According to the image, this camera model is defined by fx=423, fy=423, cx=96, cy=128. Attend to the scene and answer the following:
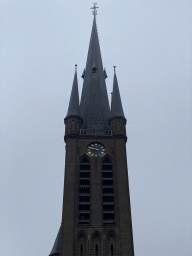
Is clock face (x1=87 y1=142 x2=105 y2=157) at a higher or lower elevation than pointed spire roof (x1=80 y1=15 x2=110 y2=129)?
lower

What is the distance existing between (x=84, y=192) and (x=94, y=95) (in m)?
17.6

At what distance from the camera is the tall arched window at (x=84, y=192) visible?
46.4 meters

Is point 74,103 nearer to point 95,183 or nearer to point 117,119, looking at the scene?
point 117,119

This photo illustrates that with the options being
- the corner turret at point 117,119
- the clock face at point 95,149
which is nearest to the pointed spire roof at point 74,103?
the corner turret at point 117,119

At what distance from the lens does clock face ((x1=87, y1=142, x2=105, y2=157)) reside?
5144 cm

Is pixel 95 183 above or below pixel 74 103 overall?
below

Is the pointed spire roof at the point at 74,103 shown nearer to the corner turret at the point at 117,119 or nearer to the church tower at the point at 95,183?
the church tower at the point at 95,183

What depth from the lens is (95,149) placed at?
52062 millimetres

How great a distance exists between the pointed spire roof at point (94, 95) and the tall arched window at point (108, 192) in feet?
24.4

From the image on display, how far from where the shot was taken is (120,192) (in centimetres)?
4809

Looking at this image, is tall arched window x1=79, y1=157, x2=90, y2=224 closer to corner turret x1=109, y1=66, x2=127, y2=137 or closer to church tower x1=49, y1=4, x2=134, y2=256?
church tower x1=49, y1=4, x2=134, y2=256

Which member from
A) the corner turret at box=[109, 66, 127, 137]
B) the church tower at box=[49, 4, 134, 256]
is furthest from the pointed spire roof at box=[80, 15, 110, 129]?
the corner turret at box=[109, 66, 127, 137]

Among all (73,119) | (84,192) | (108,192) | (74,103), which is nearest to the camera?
(84,192)

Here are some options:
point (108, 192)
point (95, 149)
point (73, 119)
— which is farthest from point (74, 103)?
point (108, 192)
